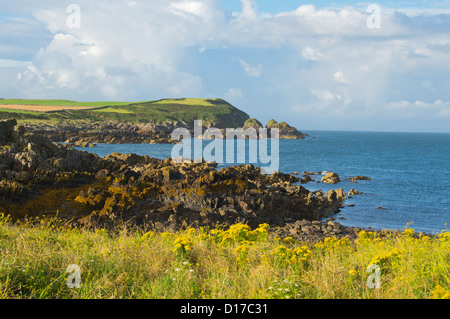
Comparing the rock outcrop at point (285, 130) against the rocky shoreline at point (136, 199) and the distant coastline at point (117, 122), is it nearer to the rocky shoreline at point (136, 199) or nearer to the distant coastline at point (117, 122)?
the distant coastline at point (117, 122)

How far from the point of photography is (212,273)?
22.4 feet

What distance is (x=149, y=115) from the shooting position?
170 m

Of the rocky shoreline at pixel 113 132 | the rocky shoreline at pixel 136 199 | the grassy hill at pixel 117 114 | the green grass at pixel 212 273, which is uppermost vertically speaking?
the grassy hill at pixel 117 114

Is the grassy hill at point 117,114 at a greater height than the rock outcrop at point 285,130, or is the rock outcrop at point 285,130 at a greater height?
the grassy hill at point 117,114

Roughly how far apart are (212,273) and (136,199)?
14.9 m

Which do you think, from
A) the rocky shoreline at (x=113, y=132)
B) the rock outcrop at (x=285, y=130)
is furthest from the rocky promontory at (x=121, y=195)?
the rock outcrop at (x=285, y=130)

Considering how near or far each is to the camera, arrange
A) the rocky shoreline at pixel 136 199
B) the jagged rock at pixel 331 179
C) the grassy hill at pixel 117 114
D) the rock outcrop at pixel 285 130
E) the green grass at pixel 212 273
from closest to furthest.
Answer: the green grass at pixel 212 273, the rocky shoreline at pixel 136 199, the jagged rock at pixel 331 179, the grassy hill at pixel 117 114, the rock outcrop at pixel 285 130

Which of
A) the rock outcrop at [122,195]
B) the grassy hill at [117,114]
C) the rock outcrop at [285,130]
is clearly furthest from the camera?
the rock outcrop at [285,130]

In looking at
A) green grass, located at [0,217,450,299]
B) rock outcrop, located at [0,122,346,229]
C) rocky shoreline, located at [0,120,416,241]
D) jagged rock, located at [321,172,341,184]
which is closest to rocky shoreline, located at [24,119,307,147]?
jagged rock, located at [321,172,341,184]

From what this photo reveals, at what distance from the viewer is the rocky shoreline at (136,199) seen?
18406mm

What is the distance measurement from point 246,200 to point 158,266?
49.1ft

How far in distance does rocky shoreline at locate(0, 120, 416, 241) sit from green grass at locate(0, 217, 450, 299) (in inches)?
331

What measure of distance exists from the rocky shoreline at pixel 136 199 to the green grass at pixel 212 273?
27.5 feet

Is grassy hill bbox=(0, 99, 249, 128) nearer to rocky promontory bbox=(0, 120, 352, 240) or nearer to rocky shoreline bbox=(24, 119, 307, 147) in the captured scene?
rocky shoreline bbox=(24, 119, 307, 147)
